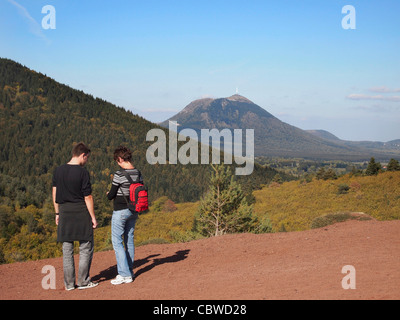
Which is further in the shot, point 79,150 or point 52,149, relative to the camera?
point 52,149

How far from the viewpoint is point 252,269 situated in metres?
7.82

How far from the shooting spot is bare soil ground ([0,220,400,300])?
5840 millimetres

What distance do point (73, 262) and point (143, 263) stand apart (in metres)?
2.64

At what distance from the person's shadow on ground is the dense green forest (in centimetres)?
4809

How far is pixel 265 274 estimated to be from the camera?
7133mm

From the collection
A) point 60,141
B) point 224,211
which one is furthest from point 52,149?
point 224,211

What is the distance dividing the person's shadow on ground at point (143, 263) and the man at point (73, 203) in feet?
4.73

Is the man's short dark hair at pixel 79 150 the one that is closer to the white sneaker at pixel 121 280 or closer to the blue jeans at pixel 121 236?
the blue jeans at pixel 121 236

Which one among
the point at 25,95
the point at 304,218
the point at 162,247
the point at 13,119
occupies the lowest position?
the point at 304,218

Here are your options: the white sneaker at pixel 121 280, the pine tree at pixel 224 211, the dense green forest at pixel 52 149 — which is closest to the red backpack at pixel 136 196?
the white sneaker at pixel 121 280

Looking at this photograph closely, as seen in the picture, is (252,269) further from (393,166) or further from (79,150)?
(393,166)
